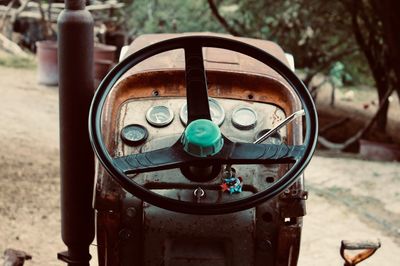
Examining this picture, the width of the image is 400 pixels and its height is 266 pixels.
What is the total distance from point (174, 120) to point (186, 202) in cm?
50

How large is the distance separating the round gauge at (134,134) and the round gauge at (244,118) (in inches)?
11.0

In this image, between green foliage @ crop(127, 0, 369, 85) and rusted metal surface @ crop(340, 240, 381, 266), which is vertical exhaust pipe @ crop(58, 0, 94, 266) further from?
green foliage @ crop(127, 0, 369, 85)

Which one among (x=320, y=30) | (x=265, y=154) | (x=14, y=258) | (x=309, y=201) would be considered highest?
(x=320, y=30)

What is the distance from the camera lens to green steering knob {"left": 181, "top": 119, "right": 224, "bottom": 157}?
56.7 inches

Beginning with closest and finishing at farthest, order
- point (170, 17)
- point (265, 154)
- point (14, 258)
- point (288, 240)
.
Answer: point (265, 154), point (288, 240), point (14, 258), point (170, 17)

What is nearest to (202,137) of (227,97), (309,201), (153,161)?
(153,161)

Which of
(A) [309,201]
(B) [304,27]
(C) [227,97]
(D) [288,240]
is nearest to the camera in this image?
(D) [288,240]

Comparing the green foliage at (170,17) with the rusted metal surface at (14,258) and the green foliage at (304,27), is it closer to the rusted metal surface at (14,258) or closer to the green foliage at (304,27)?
the green foliage at (304,27)

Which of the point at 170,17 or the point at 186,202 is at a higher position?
the point at 170,17

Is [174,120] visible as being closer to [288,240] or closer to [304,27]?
[288,240]

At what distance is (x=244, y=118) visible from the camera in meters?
1.88

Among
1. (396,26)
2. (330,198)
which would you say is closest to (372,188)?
(330,198)

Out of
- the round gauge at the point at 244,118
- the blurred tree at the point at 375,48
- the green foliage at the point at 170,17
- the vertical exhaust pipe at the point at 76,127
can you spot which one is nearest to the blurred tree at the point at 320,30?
the blurred tree at the point at 375,48

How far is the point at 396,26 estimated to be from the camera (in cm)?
591
